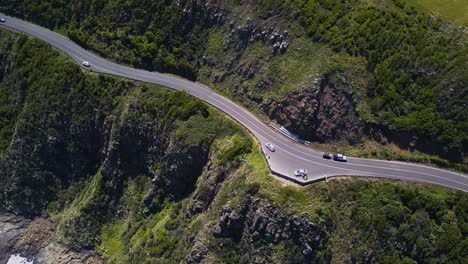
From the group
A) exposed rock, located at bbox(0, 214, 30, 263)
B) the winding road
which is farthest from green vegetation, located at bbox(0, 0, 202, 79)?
exposed rock, located at bbox(0, 214, 30, 263)

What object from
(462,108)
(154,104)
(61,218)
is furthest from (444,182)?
(61,218)

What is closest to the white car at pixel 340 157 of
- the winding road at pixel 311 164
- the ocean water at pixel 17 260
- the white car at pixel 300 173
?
the winding road at pixel 311 164

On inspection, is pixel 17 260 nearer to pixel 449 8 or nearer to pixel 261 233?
pixel 261 233

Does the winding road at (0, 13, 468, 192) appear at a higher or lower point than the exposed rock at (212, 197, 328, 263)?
higher

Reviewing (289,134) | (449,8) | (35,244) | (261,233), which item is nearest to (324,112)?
(289,134)

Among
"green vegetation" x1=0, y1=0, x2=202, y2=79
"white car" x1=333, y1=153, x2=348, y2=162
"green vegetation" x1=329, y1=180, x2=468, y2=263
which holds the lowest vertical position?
"green vegetation" x1=329, y1=180, x2=468, y2=263

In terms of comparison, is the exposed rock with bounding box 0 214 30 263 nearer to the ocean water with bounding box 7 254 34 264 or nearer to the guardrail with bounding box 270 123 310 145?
the ocean water with bounding box 7 254 34 264

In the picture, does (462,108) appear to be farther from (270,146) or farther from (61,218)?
(61,218)
